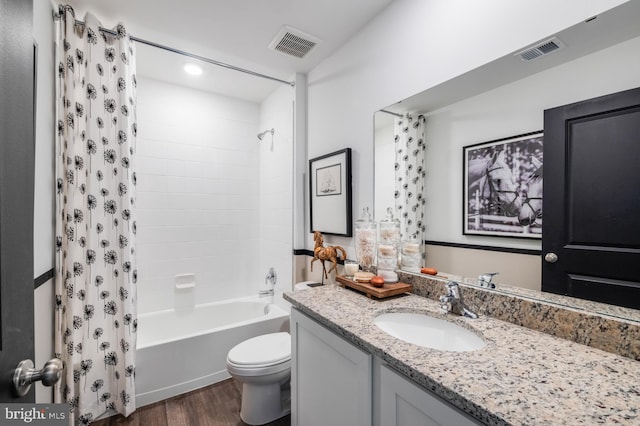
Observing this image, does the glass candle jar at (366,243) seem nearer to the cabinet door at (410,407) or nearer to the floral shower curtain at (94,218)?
the cabinet door at (410,407)

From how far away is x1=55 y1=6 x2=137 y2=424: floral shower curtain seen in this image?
1.66m

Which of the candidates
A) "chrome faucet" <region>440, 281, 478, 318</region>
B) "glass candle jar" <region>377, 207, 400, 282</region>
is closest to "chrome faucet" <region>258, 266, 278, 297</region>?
"glass candle jar" <region>377, 207, 400, 282</region>

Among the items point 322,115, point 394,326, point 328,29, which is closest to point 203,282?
point 322,115

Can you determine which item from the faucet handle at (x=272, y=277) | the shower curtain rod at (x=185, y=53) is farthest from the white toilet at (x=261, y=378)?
the shower curtain rod at (x=185, y=53)

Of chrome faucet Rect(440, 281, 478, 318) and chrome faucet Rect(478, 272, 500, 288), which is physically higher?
chrome faucet Rect(478, 272, 500, 288)

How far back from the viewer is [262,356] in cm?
179

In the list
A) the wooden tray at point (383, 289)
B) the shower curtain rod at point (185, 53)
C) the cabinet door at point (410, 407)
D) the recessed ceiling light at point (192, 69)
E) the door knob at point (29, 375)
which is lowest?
the cabinet door at point (410, 407)

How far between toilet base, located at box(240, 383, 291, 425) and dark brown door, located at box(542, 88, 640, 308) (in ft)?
5.30

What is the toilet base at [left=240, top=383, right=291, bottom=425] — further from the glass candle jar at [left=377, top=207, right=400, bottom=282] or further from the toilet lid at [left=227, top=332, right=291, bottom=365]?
the glass candle jar at [left=377, top=207, right=400, bottom=282]

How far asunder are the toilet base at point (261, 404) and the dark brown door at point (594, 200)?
1.62 metres

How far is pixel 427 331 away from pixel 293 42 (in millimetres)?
1993

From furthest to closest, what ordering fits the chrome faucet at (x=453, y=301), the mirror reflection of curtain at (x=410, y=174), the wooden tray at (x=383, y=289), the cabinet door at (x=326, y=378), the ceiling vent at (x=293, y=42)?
the ceiling vent at (x=293, y=42) < the mirror reflection of curtain at (x=410, y=174) < the wooden tray at (x=383, y=289) < the chrome faucet at (x=453, y=301) < the cabinet door at (x=326, y=378)

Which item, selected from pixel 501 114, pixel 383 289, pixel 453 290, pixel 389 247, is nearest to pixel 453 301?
pixel 453 290

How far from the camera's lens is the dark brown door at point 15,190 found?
0.55 metres
